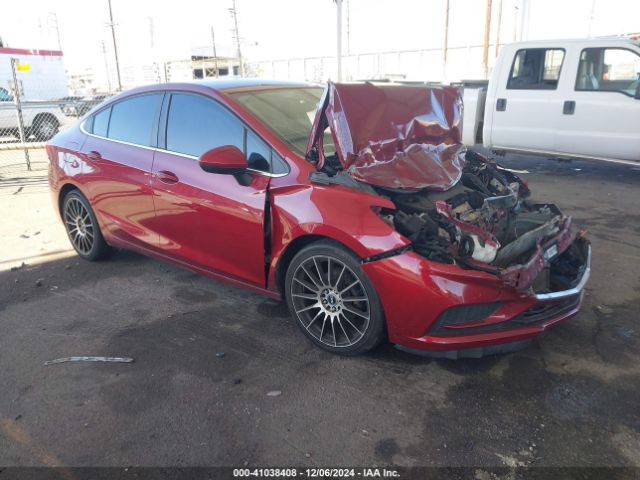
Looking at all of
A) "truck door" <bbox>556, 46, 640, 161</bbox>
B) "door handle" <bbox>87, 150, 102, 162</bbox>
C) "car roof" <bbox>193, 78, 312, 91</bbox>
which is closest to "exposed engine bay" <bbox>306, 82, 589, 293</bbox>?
"car roof" <bbox>193, 78, 312, 91</bbox>

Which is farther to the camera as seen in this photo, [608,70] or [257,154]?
[608,70]

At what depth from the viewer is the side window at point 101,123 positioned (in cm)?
459

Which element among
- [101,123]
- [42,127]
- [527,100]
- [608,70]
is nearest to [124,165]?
[101,123]

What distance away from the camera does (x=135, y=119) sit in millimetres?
4297

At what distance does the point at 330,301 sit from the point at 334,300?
0.11ft

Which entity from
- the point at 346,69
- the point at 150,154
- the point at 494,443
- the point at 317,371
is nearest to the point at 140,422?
the point at 317,371

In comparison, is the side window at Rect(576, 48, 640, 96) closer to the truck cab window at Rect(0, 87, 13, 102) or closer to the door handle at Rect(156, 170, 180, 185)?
the door handle at Rect(156, 170, 180, 185)

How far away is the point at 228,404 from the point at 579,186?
276 inches

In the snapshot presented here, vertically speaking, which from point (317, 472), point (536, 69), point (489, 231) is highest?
point (536, 69)

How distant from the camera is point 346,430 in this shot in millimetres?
2660

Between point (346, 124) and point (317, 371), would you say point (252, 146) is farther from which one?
point (317, 371)

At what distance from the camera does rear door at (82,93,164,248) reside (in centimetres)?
411

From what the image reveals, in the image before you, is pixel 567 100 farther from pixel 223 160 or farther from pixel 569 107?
pixel 223 160

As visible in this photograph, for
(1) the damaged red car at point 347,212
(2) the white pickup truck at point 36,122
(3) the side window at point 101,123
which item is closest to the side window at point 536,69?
(1) the damaged red car at point 347,212
